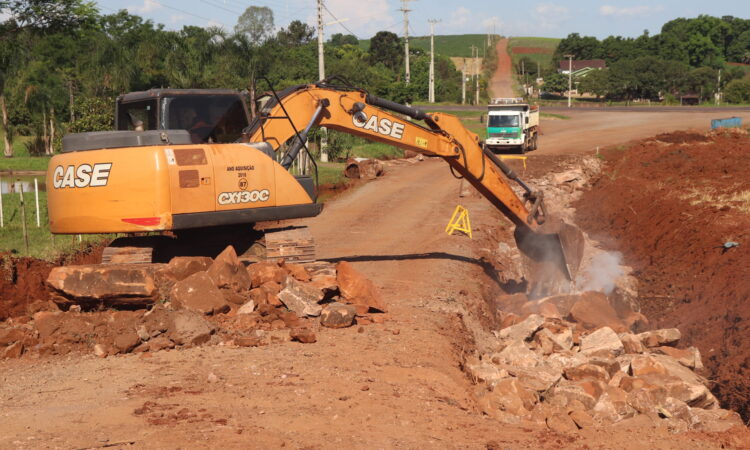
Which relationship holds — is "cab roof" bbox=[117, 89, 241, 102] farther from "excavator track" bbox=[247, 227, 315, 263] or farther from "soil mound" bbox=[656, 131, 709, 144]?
"soil mound" bbox=[656, 131, 709, 144]

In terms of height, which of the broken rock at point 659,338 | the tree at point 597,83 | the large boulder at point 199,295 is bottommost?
the broken rock at point 659,338

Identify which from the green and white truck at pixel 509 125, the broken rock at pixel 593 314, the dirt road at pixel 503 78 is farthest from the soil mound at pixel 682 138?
the dirt road at pixel 503 78

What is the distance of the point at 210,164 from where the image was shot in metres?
11.8

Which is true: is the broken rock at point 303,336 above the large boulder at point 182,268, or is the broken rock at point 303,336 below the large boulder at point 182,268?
below

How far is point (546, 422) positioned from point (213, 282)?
5129 mm

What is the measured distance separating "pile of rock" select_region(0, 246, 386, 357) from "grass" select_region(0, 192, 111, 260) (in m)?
7.50

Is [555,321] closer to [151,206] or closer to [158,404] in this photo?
[151,206]

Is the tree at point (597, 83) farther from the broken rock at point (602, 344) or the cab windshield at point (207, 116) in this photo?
the cab windshield at point (207, 116)

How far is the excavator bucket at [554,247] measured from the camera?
16.9m

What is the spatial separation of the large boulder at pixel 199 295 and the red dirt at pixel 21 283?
16.0ft

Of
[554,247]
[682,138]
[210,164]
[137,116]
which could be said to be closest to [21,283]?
[137,116]

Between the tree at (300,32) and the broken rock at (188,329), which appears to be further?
the tree at (300,32)

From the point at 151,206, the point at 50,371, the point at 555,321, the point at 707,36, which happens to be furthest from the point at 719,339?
the point at 707,36

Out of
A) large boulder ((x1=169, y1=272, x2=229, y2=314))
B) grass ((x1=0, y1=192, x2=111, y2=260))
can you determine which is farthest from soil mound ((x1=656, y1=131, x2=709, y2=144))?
large boulder ((x1=169, y1=272, x2=229, y2=314))
